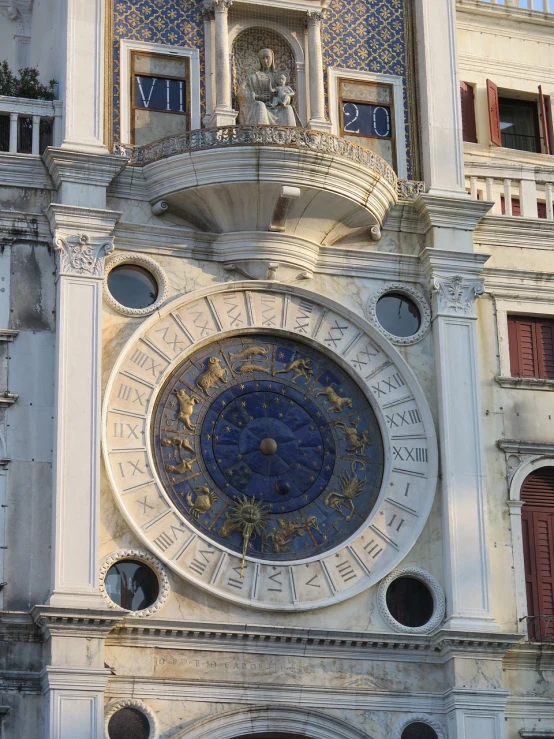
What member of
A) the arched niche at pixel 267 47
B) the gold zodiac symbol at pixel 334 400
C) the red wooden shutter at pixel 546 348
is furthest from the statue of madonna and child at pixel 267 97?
the red wooden shutter at pixel 546 348

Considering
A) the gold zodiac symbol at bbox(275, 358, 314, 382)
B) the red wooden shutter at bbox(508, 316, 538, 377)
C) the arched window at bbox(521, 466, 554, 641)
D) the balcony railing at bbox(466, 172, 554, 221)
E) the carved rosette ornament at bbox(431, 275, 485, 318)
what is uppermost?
the balcony railing at bbox(466, 172, 554, 221)

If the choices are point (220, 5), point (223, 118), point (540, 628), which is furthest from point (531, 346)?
point (220, 5)

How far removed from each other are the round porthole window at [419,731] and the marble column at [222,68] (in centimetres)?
745

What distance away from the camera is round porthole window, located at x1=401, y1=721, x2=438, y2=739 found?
2025cm

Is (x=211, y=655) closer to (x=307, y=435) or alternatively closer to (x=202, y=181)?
(x=307, y=435)

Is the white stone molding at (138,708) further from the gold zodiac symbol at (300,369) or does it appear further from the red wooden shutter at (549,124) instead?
the red wooden shutter at (549,124)

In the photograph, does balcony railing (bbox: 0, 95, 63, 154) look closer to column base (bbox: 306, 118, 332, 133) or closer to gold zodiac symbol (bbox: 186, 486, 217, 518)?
column base (bbox: 306, 118, 332, 133)

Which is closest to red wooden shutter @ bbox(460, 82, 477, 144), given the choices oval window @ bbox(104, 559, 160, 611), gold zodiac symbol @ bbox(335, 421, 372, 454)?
gold zodiac symbol @ bbox(335, 421, 372, 454)

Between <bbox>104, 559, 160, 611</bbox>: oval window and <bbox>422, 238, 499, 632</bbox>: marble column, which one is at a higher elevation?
<bbox>422, 238, 499, 632</bbox>: marble column

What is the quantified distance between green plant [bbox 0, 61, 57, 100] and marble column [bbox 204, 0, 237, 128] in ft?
6.53

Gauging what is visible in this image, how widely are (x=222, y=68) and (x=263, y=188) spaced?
197 centimetres

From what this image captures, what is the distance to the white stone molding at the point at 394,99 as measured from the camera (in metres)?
22.8

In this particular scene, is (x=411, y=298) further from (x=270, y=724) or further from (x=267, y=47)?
(x=270, y=724)

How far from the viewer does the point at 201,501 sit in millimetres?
20500
